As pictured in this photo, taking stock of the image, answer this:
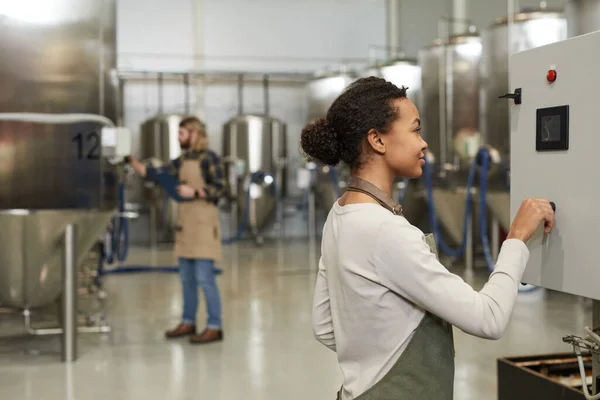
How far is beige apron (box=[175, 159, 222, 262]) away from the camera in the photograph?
422 centimetres

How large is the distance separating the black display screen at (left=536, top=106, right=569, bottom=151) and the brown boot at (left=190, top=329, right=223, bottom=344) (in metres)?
2.75

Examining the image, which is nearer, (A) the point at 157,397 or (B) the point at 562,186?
(B) the point at 562,186

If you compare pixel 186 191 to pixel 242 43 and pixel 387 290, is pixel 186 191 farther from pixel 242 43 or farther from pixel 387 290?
pixel 242 43

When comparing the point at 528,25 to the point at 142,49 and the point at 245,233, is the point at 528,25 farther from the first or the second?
the point at 142,49

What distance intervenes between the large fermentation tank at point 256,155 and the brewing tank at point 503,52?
12.5 feet

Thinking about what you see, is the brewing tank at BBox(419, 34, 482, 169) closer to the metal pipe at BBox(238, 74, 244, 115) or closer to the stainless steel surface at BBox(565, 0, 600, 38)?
the stainless steel surface at BBox(565, 0, 600, 38)

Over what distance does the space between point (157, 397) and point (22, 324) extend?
1.96 m

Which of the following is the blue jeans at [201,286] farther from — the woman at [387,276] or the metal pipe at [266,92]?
the metal pipe at [266,92]

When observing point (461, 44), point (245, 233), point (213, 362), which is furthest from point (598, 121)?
point (245, 233)

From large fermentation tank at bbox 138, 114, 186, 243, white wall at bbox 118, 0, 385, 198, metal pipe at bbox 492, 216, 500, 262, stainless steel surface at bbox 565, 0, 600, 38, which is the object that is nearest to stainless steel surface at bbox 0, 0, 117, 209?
stainless steel surface at bbox 565, 0, 600, 38

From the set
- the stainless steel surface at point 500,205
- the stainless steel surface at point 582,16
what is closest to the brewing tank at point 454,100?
the stainless steel surface at point 500,205

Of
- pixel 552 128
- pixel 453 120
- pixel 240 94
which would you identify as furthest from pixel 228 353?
pixel 240 94

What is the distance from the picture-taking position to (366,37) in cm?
1095

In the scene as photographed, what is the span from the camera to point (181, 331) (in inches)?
172
